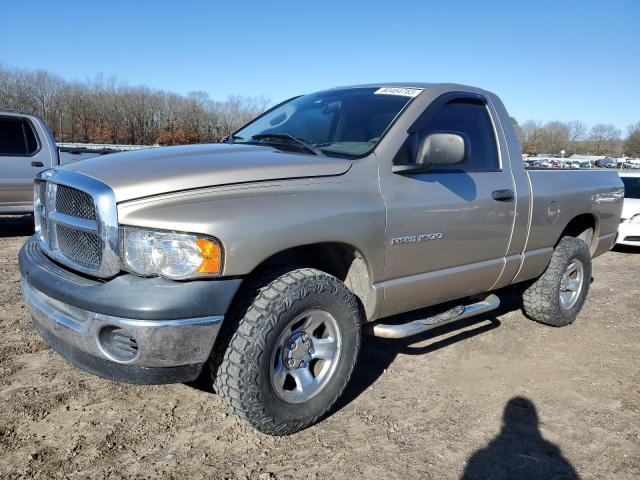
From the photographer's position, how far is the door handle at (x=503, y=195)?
3.74 meters

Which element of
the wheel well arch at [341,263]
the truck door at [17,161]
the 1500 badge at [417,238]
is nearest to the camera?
the wheel well arch at [341,263]

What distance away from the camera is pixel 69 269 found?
277 cm

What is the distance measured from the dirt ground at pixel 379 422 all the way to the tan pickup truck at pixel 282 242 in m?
0.28

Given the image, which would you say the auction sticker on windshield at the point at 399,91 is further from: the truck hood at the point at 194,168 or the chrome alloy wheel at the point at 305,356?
the chrome alloy wheel at the point at 305,356

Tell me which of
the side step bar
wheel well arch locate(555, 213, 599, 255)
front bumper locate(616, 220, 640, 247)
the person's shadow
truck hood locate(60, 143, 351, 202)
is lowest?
the person's shadow

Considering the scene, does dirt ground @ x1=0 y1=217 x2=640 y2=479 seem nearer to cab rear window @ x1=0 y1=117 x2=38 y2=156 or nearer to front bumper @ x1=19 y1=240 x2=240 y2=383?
front bumper @ x1=19 y1=240 x2=240 y2=383

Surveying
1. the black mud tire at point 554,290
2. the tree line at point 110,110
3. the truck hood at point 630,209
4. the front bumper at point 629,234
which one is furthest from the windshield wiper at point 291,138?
the tree line at point 110,110

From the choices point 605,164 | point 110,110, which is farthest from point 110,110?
point 605,164

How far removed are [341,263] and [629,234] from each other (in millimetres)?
8264

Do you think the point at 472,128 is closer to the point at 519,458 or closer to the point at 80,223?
the point at 519,458

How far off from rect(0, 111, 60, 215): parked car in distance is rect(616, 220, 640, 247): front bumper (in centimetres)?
999

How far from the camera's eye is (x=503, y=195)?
149 inches

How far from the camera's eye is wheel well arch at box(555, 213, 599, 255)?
16.7ft

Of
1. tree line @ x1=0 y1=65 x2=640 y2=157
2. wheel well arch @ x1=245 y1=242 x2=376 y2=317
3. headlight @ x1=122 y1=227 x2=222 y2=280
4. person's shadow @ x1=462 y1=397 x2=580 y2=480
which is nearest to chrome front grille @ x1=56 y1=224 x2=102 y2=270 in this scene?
headlight @ x1=122 y1=227 x2=222 y2=280
